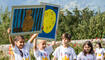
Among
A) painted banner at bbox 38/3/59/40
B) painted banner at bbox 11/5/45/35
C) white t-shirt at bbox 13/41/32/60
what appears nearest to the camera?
painted banner at bbox 11/5/45/35

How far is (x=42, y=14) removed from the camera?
21.9 ft

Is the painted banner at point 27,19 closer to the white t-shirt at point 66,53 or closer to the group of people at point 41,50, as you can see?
the group of people at point 41,50

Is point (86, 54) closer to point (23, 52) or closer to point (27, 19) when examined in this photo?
point (23, 52)

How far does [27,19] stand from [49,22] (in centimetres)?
83

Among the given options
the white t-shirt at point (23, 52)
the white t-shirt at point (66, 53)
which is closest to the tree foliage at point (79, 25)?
the white t-shirt at point (66, 53)

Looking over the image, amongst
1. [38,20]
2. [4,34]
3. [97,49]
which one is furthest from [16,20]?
[4,34]

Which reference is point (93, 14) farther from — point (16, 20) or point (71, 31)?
point (16, 20)

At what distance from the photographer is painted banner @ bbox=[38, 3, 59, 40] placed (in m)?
6.92

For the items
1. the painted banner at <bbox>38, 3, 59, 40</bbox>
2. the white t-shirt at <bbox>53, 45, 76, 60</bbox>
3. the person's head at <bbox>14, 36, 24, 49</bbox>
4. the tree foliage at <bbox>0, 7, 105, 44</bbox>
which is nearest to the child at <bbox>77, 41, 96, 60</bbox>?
the white t-shirt at <bbox>53, 45, 76, 60</bbox>

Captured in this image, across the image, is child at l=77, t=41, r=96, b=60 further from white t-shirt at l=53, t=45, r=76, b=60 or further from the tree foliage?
the tree foliage

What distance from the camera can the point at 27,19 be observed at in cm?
630

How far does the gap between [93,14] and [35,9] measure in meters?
13.9

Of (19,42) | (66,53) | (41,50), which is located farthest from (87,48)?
(19,42)

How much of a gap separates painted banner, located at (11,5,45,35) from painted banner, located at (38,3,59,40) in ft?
1.05
